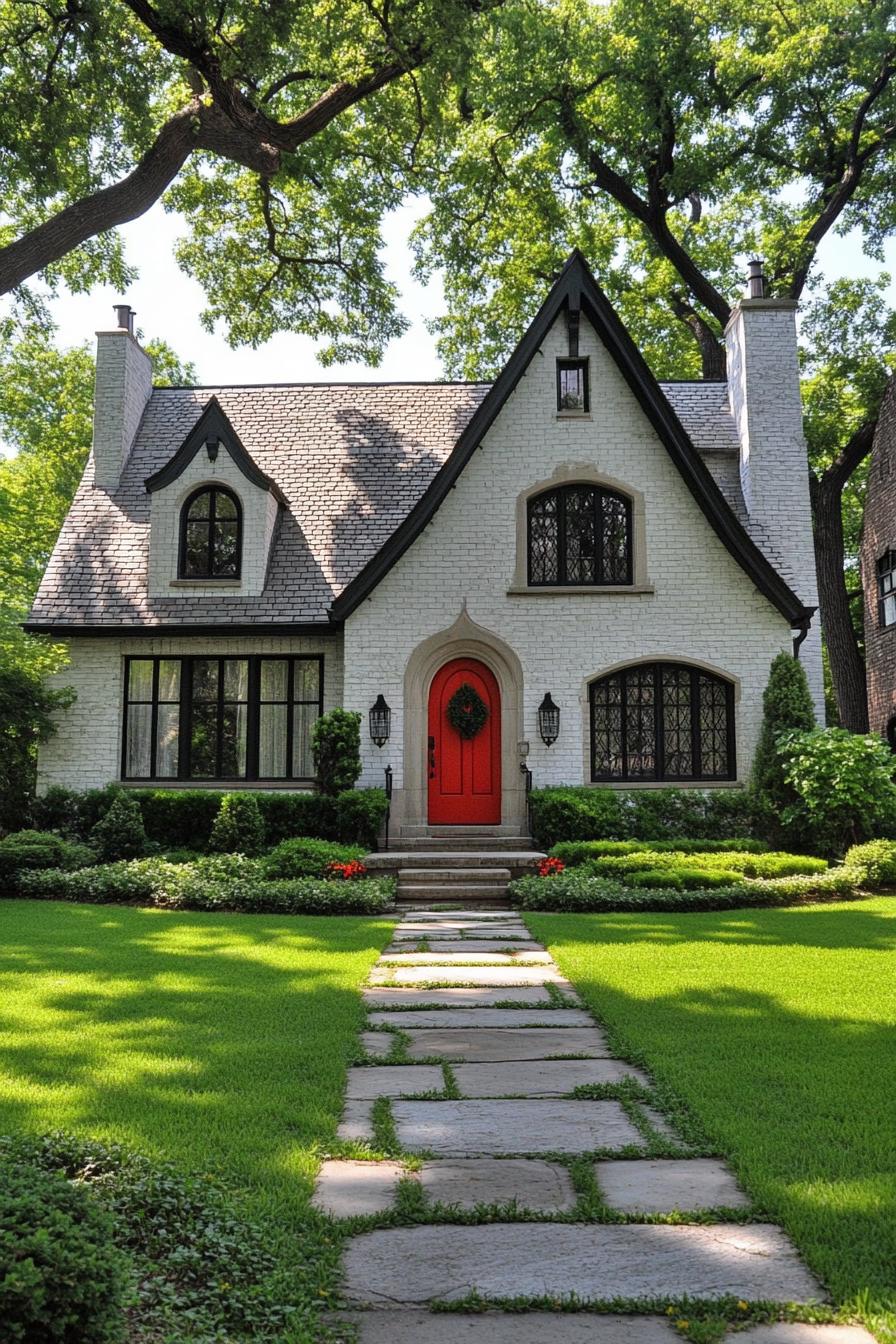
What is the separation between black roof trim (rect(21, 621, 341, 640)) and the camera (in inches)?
619

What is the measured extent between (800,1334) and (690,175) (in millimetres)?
25970

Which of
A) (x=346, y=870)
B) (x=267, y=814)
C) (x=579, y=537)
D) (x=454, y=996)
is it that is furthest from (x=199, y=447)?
(x=454, y=996)

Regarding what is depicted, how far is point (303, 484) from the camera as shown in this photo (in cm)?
1784

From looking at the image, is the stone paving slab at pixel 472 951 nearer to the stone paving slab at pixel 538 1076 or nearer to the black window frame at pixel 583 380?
the stone paving slab at pixel 538 1076

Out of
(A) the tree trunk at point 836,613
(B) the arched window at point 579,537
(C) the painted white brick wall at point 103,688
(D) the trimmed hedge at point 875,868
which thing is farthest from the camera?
(A) the tree trunk at point 836,613

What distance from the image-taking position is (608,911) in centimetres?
1065

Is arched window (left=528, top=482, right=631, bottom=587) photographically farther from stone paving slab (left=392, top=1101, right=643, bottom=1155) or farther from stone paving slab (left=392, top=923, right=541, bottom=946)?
stone paving slab (left=392, top=1101, right=643, bottom=1155)

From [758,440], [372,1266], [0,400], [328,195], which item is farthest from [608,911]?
[0,400]

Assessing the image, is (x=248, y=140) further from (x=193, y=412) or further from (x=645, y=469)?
(x=645, y=469)

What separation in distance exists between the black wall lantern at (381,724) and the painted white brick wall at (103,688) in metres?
1.19

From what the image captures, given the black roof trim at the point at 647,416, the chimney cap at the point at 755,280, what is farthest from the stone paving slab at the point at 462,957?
the chimney cap at the point at 755,280

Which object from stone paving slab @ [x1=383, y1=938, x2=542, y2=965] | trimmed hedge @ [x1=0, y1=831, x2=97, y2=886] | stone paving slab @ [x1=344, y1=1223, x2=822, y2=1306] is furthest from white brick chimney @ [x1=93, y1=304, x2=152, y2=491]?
stone paving slab @ [x1=344, y1=1223, x2=822, y2=1306]

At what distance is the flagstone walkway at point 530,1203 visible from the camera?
2.55 meters

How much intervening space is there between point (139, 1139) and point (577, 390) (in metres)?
14.2
